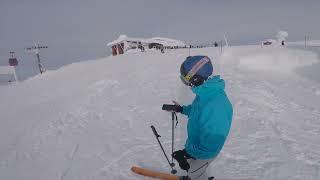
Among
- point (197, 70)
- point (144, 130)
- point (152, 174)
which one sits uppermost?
point (197, 70)

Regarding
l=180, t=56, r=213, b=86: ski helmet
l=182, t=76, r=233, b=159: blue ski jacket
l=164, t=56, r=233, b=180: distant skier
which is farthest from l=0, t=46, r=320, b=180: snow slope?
l=180, t=56, r=213, b=86: ski helmet

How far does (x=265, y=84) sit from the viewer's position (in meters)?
14.6

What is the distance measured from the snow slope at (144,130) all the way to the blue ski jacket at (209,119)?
9.04ft

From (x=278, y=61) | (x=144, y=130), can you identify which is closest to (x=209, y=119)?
(x=144, y=130)

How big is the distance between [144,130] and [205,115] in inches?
236

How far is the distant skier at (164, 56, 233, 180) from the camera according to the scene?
3.85m

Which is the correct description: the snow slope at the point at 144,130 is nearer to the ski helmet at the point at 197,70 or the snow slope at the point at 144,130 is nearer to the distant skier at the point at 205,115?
the distant skier at the point at 205,115

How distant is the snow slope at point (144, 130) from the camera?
7.15 metres

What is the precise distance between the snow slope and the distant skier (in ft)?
8.61

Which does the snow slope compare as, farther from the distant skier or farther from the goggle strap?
the goggle strap

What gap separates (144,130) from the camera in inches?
382

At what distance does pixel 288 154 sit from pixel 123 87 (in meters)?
9.73

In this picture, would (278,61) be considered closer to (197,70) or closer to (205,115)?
(197,70)

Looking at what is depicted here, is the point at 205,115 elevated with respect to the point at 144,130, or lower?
elevated
